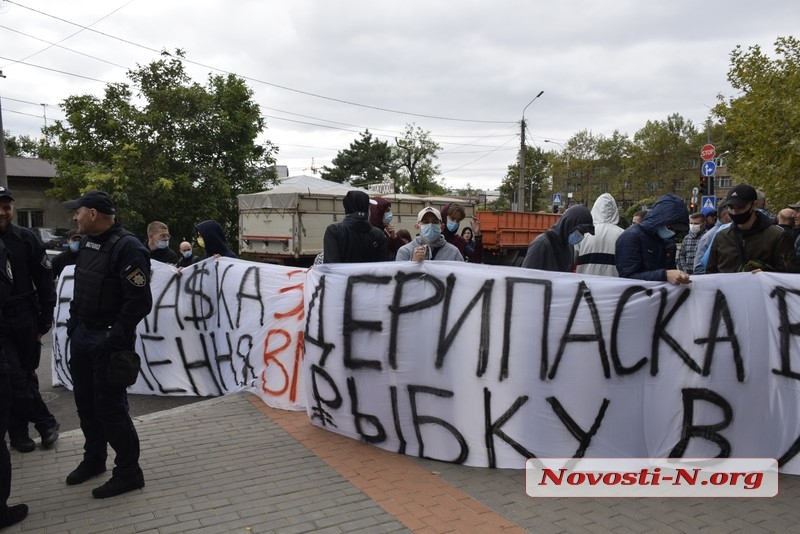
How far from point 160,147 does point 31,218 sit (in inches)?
727

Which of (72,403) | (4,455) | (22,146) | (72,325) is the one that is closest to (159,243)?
(72,403)

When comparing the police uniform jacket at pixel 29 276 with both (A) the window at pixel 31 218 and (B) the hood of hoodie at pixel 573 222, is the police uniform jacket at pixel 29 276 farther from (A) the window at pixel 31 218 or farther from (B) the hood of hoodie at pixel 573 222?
(A) the window at pixel 31 218

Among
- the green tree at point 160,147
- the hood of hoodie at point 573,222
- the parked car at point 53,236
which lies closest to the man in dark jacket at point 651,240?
the hood of hoodie at point 573,222

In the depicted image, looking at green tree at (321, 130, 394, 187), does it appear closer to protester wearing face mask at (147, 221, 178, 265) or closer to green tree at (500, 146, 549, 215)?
green tree at (500, 146, 549, 215)

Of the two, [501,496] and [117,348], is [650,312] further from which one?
[117,348]

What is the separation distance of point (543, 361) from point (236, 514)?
208 centimetres

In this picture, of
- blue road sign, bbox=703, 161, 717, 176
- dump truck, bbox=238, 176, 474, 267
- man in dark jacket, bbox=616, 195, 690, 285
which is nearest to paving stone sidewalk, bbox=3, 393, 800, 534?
man in dark jacket, bbox=616, 195, 690, 285

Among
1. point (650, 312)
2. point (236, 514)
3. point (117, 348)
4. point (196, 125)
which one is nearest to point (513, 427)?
point (650, 312)

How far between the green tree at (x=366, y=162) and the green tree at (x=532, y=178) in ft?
56.3

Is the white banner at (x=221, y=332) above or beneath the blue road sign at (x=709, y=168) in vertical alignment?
beneath

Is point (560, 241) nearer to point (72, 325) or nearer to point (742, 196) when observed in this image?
point (742, 196)

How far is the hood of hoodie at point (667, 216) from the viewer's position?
455 cm

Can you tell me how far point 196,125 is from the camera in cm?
2048

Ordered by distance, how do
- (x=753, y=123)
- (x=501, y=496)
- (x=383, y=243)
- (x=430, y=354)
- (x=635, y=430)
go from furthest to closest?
→ (x=753, y=123) → (x=383, y=243) → (x=430, y=354) → (x=635, y=430) → (x=501, y=496)
